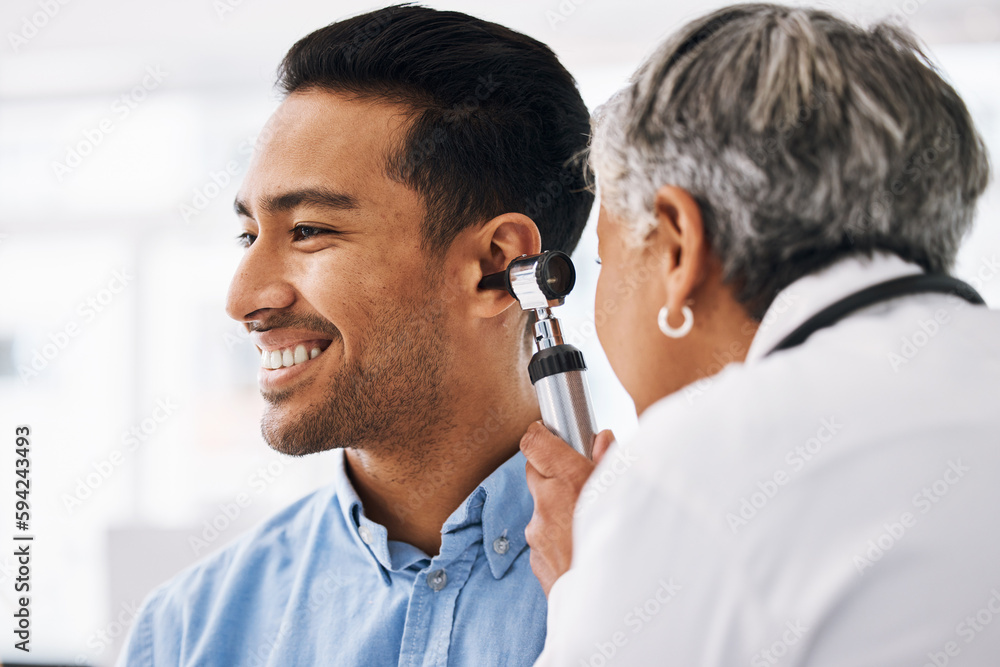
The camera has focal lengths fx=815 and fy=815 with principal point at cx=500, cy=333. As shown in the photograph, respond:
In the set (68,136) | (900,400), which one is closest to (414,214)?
(900,400)

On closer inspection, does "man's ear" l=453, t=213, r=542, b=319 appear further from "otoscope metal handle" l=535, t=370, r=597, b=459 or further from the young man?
"otoscope metal handle" l=535, t=370, r=597, b=459

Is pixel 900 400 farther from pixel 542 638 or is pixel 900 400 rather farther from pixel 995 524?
pixel 542 638

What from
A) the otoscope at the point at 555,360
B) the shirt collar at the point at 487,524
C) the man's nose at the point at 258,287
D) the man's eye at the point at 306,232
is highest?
the man's eye at the point at 306,232

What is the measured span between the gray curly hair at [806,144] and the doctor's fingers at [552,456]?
31 centimetres

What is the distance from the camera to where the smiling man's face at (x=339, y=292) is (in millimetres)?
1163

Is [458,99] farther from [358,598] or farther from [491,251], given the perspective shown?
[358,598]

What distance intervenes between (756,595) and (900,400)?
0.19 m

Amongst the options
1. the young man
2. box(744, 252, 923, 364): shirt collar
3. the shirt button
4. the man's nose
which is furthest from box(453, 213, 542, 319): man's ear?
box(744, 252, 923, 364): shirt collar

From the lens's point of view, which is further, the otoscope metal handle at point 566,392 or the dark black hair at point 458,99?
the dark black hair at point 458,99

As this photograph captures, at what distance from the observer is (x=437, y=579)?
3.77 ft

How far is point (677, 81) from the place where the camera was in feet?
2.67

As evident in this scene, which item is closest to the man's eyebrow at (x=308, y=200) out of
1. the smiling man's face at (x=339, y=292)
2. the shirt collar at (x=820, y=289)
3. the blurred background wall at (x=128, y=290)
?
the smiling man's face at (x=339, y=292)

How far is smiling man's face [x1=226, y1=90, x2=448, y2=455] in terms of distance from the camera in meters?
1.16

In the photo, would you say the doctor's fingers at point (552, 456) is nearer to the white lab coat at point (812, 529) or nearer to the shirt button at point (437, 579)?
the shirt button at point (437, 579)
